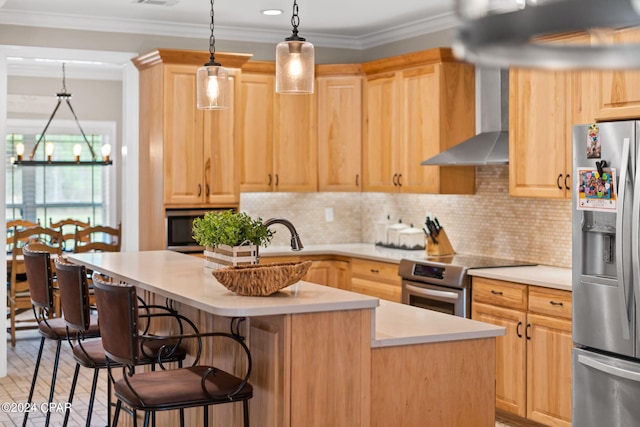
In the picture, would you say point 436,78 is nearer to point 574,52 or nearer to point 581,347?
point 581,347

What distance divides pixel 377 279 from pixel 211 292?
3069mm

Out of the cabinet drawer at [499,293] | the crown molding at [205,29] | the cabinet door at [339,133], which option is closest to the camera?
the cabinet drawer at [499,293]

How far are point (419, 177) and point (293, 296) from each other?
10.7 feet

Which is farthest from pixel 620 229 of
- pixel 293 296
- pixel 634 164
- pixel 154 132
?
pixel 154 132

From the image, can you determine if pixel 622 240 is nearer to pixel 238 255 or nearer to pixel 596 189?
pixel 596 189

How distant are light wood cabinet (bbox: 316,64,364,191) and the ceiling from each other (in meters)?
0.43

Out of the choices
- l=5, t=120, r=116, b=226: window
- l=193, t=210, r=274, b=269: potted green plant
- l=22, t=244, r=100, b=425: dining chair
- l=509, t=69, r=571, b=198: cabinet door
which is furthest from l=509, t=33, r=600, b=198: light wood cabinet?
l=5, t=120, r=116, b=226: window

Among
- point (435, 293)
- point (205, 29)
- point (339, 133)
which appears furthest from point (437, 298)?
point (205, 29)

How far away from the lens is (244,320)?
3104mm

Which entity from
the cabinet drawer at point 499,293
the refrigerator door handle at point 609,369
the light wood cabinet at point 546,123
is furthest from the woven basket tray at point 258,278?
the light wood cabinet at point 546,123

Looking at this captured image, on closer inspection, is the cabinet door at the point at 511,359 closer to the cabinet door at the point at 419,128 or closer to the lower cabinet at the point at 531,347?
the lower cabinet at the point at 531,347

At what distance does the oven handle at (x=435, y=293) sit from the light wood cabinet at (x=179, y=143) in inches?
64.3

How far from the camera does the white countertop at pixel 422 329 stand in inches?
114

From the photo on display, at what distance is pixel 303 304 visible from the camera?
8.89 feet
